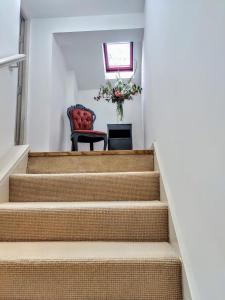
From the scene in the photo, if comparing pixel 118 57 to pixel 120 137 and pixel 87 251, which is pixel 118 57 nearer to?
pixel 120 137

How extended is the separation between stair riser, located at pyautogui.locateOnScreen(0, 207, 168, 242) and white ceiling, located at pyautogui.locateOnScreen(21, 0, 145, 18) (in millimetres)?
2844

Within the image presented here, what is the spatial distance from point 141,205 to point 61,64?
10.8ft

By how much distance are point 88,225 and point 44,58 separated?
2.73m

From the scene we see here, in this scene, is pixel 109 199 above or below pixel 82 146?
below

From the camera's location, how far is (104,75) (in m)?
5.08

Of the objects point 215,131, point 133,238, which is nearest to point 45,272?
point 133,238

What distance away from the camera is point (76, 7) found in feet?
11.6

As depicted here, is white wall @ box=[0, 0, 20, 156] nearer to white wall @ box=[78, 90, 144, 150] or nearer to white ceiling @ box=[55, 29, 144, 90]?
white ceiling @ box=[55, 29, 144, 90]

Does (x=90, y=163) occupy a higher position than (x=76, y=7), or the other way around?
(x=76, y=7)

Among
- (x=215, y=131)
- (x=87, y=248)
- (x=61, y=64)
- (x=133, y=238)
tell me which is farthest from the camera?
(x=61, y=64)

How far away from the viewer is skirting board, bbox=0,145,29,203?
1857 millimetres

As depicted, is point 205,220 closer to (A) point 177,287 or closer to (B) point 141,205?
(A) point 177,287

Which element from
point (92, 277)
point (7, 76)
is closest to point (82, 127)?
point (7, 76)

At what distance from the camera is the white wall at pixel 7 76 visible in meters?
2.02
